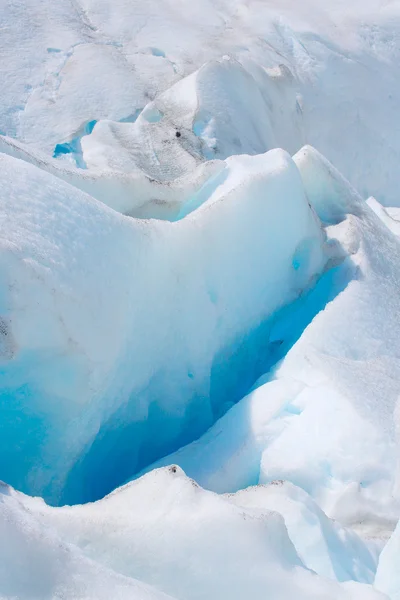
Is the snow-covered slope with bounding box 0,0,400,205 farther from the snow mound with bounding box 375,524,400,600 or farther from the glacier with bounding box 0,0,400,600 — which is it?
the snow mound with bounding box 375,524,400,600

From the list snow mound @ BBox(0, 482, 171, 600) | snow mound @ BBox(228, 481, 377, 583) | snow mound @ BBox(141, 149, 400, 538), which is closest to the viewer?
snow mound @ BBox(0, 482, 171, 600)

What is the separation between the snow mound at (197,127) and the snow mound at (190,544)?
8.12ft

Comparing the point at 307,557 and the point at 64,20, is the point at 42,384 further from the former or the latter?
the point at 64,20

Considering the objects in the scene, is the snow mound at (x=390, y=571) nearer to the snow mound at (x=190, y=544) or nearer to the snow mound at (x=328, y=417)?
the snow mound at (x=190, y=544)

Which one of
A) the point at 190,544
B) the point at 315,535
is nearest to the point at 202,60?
the point at 315,535

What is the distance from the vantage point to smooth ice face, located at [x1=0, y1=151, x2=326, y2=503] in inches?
74.6

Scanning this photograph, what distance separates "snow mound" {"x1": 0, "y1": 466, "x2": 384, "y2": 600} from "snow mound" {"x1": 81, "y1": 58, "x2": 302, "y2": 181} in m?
2.48

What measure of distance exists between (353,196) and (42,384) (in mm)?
2073

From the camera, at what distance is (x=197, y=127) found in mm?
4273

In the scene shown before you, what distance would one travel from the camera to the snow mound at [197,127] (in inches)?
155

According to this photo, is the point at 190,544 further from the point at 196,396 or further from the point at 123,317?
the point at 196,396

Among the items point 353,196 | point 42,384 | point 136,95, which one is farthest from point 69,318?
point 136,95

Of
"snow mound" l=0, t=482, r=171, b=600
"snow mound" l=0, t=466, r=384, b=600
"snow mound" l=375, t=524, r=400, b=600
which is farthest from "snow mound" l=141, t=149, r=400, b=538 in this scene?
"snow mound" l=0, t=482, r=171, b=600

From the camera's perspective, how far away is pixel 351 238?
3.09 m
